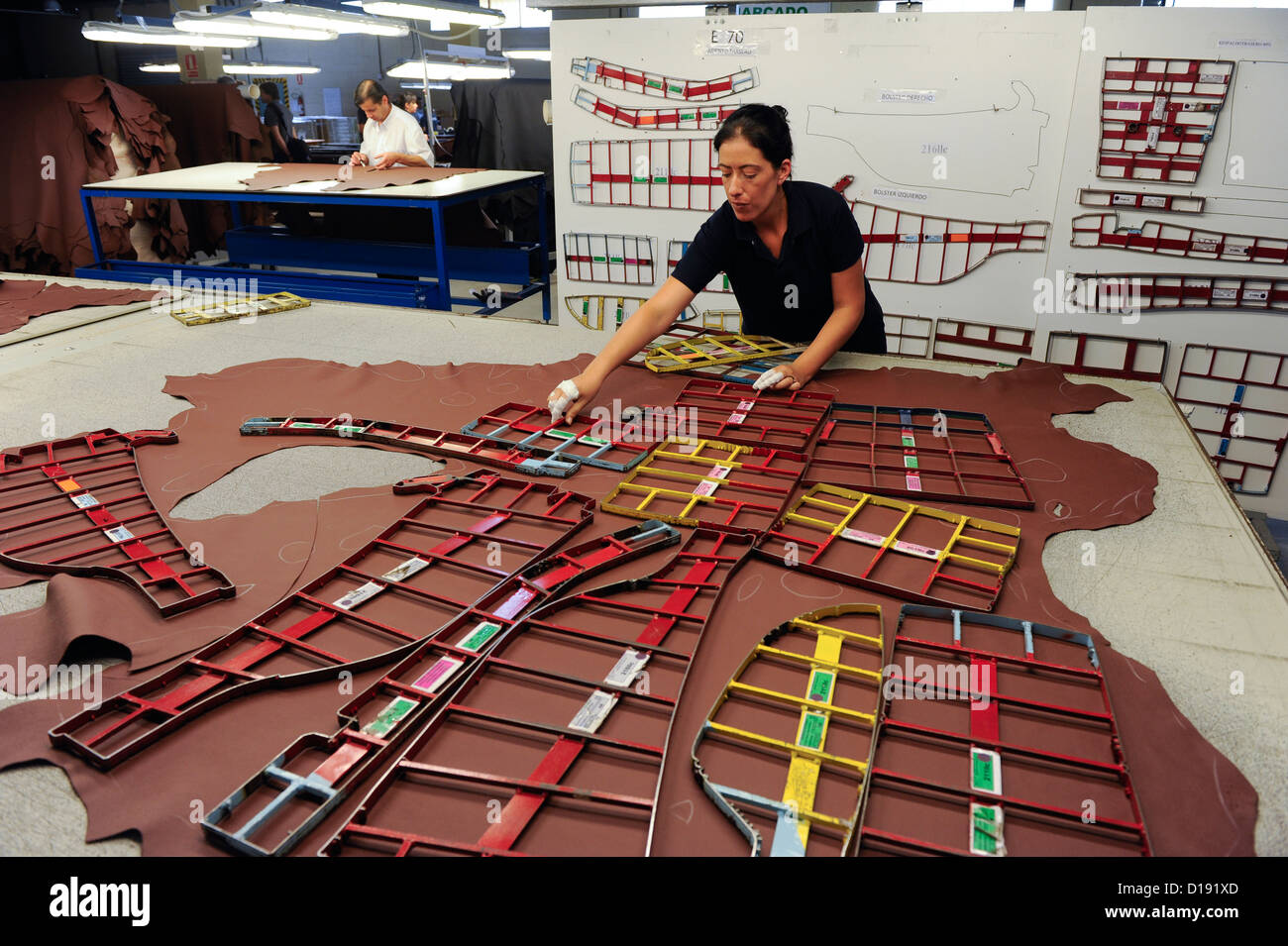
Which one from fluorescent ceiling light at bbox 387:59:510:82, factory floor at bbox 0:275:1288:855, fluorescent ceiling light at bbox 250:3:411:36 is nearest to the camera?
factory floor at bbox 0:275:1288:855

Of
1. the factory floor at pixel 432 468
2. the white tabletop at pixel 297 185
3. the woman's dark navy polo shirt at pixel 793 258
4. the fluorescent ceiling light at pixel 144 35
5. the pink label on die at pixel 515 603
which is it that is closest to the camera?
the factory floor at pixel 432 468

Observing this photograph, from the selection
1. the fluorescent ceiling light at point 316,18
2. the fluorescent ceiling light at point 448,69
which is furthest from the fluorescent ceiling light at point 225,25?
the fluorescent ceiling light at point 448,69

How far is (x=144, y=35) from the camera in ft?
18.9

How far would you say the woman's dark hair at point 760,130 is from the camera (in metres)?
1.98

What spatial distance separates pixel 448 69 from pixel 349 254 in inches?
128

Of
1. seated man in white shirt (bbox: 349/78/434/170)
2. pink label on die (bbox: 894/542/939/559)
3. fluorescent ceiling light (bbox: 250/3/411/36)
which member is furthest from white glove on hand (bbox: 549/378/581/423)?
seated man in white shirt (bbox: 349/78/434/170)

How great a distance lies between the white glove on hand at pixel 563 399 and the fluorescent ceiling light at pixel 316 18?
13.0 ft

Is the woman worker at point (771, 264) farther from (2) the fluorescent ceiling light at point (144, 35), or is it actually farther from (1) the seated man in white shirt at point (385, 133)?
(2) the fluorescent ceiling light at point (144, 35)

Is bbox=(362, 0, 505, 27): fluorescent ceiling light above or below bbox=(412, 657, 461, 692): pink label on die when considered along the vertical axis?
above

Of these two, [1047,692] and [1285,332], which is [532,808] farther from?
[1285,332]

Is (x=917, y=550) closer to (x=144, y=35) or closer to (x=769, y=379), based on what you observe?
(x=769, y=379)

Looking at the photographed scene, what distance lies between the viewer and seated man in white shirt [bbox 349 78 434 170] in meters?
5.48

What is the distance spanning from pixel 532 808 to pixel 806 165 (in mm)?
3540

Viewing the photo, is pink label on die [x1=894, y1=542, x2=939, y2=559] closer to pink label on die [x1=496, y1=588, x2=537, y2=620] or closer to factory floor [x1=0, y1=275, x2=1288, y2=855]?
factory floor [x1=0, y1=275, x2=1288, y2=855]
